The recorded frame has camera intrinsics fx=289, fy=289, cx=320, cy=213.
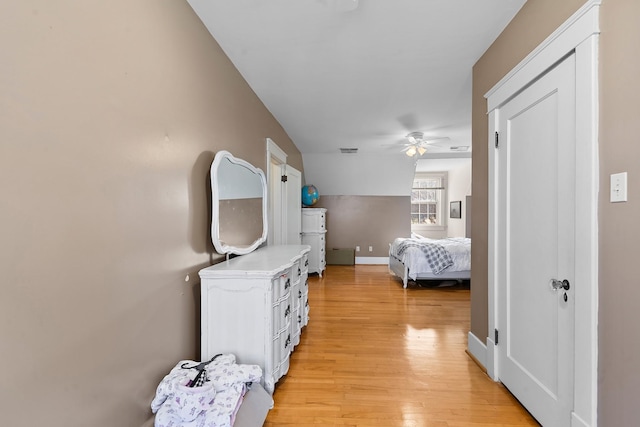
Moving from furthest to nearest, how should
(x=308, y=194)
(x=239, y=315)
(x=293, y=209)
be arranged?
(x=308, y=194) → (x=293, y=209) → (x=239, y=315)

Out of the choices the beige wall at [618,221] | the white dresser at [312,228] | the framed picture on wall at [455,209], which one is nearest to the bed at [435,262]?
the white dresser at [312,228]

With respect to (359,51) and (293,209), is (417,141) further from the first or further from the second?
(359,51)

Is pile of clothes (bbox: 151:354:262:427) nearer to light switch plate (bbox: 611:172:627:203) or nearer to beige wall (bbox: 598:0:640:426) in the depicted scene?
beige wall (bbox: 598:0:640:426)

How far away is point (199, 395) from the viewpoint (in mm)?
1279

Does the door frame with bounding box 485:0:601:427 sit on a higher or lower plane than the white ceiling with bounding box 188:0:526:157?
lower

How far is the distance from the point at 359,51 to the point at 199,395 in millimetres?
2425

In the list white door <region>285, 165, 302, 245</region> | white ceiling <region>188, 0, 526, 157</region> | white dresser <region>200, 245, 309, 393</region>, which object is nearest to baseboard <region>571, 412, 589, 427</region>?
white dresser <region>200, 245, 309, 393</region>

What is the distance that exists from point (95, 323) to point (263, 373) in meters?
1.03

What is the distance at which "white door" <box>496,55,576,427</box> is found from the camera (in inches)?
56.9

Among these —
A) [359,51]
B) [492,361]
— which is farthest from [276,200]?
[492,361]

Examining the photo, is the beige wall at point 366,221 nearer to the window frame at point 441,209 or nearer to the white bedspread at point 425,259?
the window frame at point 441,209

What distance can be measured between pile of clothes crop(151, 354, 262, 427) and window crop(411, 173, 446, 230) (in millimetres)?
7789

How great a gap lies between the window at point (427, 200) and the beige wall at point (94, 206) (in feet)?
25.6

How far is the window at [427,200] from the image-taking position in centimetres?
857
